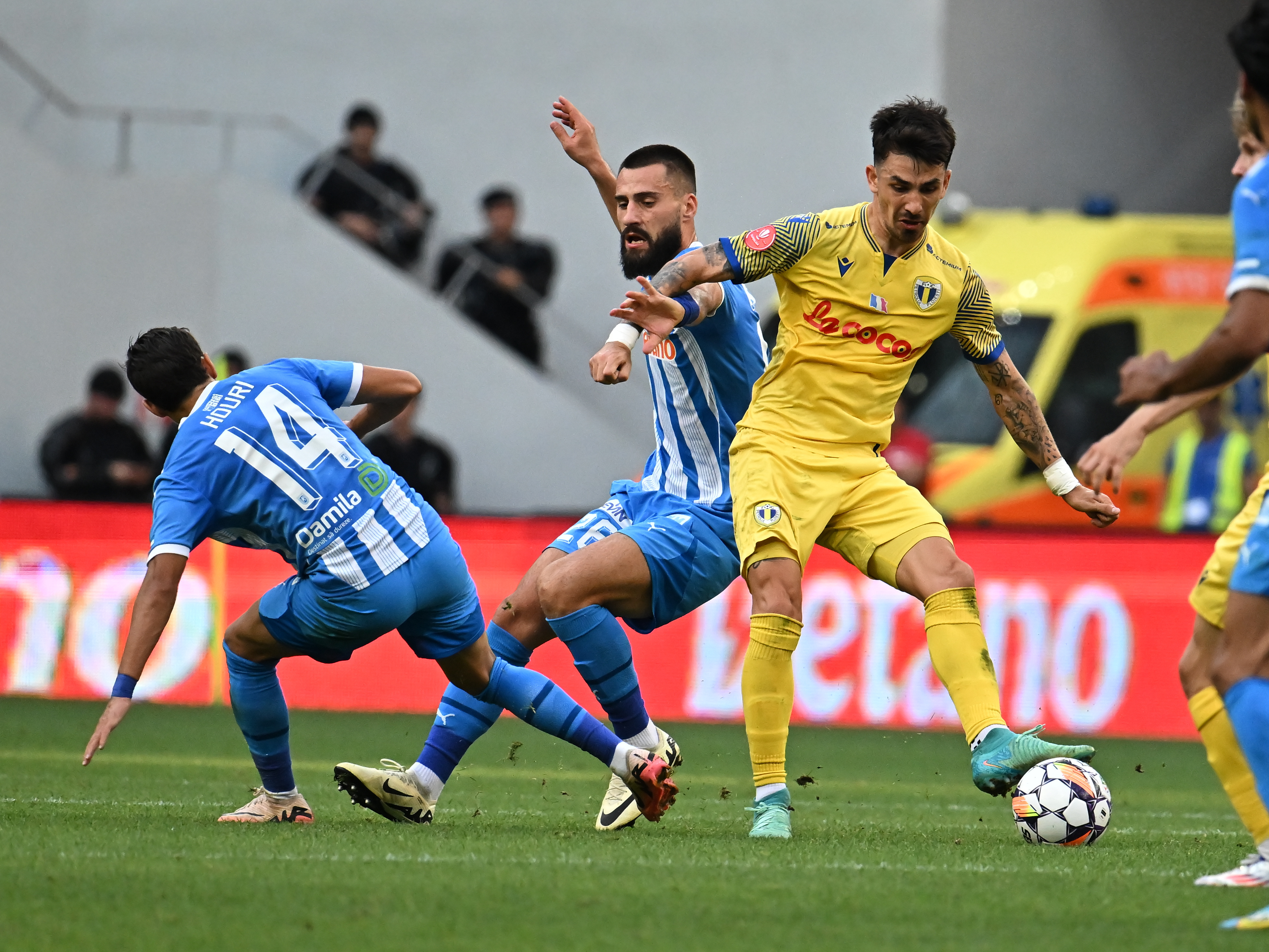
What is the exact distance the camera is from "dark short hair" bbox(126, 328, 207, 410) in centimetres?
622

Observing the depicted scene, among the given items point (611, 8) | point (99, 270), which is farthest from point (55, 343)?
point (611, 8)

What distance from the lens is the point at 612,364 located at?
228 inches

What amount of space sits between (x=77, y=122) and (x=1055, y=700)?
11.7 m

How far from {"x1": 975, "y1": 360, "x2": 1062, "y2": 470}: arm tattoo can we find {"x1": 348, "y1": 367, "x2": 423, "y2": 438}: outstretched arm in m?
2.10

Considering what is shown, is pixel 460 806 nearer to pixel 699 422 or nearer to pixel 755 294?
pixel 699 422

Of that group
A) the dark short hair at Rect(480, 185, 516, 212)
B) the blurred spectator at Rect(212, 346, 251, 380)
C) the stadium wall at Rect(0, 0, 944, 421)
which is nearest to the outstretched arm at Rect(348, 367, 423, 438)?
the blurred spectator at Rect(212, 346, 251, 380)

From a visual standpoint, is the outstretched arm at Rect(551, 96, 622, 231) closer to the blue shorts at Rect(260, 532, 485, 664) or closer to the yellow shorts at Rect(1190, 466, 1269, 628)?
the blue shorts at Rect(260, 532, 485, 664)

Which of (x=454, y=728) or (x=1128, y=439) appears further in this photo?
(x=454, y=728)

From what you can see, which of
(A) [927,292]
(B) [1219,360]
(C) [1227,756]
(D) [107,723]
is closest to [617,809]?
(D) [107,723]

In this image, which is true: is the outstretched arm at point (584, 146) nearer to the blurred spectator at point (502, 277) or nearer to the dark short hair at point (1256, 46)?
the dark short hair at point (1256, 46)

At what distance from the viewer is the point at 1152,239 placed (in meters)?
15.1

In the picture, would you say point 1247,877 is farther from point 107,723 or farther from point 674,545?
point 107,723

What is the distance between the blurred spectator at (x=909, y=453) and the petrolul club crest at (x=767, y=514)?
689 centimetres

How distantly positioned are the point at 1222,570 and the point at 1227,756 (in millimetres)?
539
